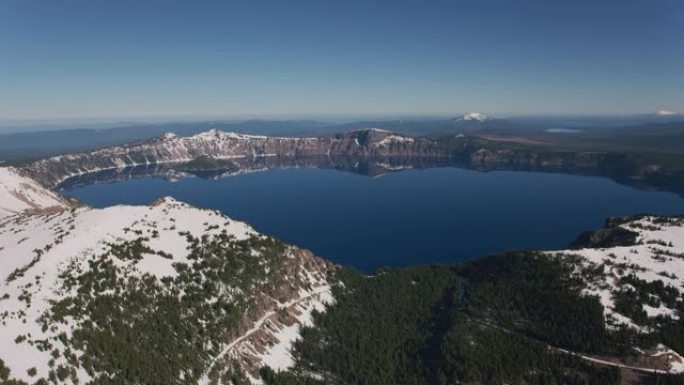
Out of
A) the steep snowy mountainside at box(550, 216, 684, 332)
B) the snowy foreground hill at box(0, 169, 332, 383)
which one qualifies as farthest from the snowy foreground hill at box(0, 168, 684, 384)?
the steep snowy mountainside at box(550, 216, 684, 332)

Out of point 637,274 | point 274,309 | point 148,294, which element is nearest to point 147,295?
point 148,294

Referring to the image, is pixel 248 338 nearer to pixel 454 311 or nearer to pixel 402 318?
pixel 402 318

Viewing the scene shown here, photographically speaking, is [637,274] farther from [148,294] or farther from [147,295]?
[147,295]

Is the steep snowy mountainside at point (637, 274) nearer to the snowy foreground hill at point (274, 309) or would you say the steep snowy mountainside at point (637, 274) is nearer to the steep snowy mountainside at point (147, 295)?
the snowy foreground hill at point (274, 309)

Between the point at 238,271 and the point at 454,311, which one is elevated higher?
the point at 238,271

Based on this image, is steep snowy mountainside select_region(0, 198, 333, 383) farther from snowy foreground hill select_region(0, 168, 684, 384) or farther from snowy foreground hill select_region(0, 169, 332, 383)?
snowy foreground hill select_region(0, 168, 684, 384)

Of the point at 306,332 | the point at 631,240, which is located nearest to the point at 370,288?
the point at 306,332
